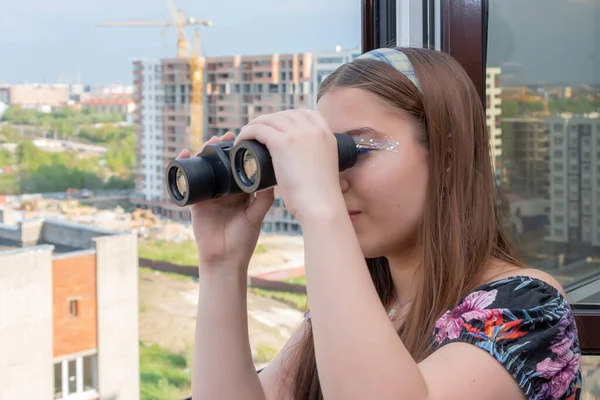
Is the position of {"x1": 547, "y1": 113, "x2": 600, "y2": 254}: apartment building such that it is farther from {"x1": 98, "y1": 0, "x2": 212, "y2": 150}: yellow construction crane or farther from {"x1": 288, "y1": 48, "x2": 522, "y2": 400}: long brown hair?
{"x1": 98, "y1": 0, "x2": 212, "y2": 150}: yellow construction crane

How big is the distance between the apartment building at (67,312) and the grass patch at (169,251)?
4 centimetres

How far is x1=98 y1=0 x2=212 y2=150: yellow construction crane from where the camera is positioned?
2.56m

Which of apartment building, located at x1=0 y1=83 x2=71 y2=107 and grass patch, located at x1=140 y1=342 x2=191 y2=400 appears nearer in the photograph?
apartment building, located at x1=0 y1=83 x2=71 y2=107

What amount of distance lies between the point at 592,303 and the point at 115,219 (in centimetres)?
150

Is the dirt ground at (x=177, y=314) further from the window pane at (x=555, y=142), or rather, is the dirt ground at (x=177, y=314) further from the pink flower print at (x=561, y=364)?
the pink flower print at (x=561, y=364)

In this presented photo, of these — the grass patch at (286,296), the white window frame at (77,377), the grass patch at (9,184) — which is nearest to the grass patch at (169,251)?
the grass patch at (286,296)

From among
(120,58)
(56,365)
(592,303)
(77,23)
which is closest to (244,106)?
(120,58)

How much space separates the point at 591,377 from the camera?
171 centimetres

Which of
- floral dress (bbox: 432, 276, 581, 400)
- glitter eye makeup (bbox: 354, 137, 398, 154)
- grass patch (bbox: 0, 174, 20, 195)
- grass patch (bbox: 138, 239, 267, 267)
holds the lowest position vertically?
grass patch (bbox: 138, 239, 267, 267)

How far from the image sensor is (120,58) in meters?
2.45

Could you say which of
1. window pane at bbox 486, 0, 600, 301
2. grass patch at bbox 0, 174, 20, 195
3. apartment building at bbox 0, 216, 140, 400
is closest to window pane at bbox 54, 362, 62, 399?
apartment building at bbox 0, 216, 140, 400

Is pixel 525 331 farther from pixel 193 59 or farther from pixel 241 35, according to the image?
pixel 241 35

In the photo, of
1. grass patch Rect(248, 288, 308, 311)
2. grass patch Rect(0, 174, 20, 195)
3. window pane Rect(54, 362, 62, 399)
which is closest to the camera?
grass patch Rect(0, 174, 20, 195)

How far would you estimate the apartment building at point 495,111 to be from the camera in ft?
5.57
